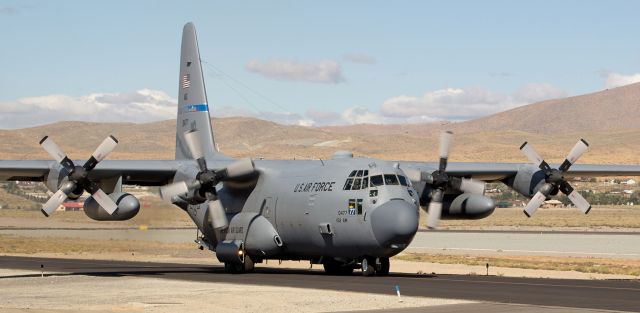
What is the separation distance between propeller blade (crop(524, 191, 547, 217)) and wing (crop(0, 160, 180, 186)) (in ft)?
44.7

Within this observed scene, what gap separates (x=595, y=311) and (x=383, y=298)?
5.81m

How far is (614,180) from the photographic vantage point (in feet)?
595

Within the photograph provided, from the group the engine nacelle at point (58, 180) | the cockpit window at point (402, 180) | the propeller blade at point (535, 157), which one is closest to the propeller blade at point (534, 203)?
the propeller blade at point (535, 157)

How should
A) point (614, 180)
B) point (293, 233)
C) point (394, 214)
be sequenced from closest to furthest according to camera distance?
point (394, 214)
point (293, 233)
point (614, 180)

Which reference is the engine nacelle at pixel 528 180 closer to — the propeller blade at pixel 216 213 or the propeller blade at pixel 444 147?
the propeller blade at pixel 444 147

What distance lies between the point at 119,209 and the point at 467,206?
12786 millimetres

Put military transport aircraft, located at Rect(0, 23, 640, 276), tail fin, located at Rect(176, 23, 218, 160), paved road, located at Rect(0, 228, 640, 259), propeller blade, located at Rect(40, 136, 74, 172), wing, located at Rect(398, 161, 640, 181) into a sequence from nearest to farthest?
Answer: military transport aircraft, located at Rect(0, 23, 640, 276) → propeller blade, located at Rect(40, 136, 74, 172) → wing, located at Rect(398, 161, 640, 181) → tail fin, located at Rect(176, 23, 218, 160) → paved road, located at Rect(0, 228, 640, 259)

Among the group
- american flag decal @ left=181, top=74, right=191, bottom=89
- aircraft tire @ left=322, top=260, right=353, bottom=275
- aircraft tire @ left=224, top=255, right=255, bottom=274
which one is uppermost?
american flag decal @ left=181, top=74, right=191, bottom=89

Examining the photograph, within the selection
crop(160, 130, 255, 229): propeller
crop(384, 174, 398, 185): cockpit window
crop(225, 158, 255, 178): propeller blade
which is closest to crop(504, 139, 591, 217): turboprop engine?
crop(384, 174, 398, 185): cockpit window

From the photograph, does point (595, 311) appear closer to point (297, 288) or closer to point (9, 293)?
point (297, 288)

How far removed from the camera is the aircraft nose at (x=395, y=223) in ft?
106

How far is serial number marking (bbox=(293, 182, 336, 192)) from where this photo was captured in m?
35.3

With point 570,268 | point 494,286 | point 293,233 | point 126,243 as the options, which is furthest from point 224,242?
point 126,243

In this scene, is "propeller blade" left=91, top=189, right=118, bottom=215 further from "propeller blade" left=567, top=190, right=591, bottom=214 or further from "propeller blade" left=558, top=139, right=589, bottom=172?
"propeller blade" left=567, top=190, right=591, bottom=214
